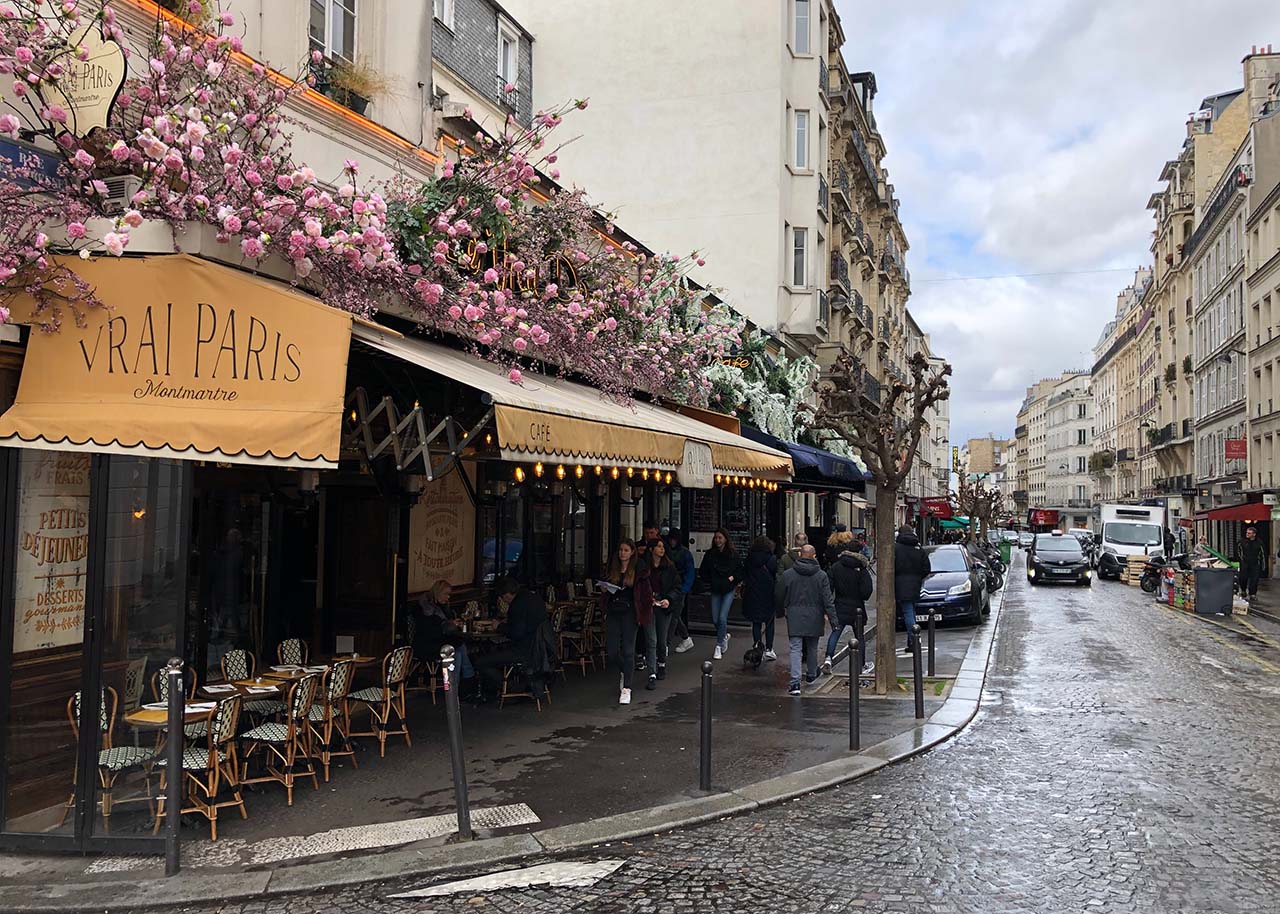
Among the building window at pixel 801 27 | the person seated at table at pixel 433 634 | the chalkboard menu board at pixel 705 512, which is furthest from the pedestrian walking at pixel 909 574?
the building window at pixel 801 27

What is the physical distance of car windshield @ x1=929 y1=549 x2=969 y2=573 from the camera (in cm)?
2061

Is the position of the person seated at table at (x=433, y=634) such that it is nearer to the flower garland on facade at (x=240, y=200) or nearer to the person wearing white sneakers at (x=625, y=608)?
the person wearing white sneakers at (x=625, y=608)

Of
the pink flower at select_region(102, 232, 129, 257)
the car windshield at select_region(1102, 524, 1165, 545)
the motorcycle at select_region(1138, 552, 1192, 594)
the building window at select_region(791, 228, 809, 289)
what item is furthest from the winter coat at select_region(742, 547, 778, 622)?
the car windshield at select_region(1102, 524, 1165, 545)

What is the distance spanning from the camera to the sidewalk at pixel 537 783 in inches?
233

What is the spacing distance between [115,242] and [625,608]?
6.17 metres

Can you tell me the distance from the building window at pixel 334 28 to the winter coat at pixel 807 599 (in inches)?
297

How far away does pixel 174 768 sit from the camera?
577 centimetres

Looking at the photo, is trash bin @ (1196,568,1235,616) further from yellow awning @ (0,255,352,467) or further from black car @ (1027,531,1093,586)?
yellow awning @ (0,255,352,467)

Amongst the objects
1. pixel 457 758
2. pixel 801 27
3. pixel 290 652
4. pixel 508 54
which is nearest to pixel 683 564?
pixel 290 652

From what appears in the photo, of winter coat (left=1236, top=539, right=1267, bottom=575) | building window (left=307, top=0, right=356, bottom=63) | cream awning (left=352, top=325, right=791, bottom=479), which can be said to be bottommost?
winter coat (left=1236, top=539, right=1267, bottom=575)

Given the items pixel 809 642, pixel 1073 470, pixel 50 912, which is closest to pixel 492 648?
pixel 809 642

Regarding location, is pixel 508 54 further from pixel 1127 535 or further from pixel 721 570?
pixel 1127 535

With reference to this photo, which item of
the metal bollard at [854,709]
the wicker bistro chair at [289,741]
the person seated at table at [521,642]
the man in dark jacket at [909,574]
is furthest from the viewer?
the man in dark jacket at [909,574]

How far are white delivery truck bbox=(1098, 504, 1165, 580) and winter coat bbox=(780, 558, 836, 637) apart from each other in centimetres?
2812
